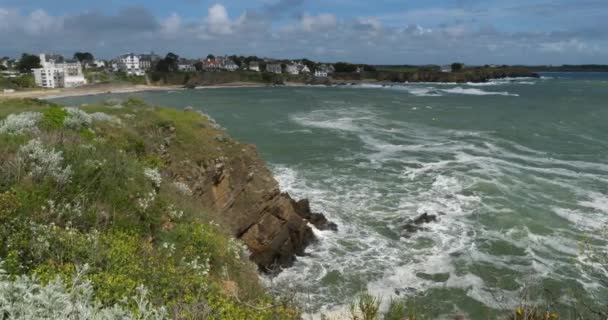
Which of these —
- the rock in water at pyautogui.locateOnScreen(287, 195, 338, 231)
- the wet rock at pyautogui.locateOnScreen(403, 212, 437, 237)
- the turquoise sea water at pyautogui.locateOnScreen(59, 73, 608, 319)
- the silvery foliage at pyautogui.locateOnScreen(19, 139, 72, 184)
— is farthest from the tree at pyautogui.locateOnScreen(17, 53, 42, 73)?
the silvery foliage at pyautogui.locateOnScreen(19, 139, 72, 184)

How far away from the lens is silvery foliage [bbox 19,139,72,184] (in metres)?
7.75

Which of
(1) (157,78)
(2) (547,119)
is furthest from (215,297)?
(1) (157,78)

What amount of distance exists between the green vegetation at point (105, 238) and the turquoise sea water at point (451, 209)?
2195 millimetres

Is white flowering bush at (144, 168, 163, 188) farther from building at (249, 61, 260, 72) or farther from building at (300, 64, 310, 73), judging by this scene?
building at (249, 61, 260, 72)

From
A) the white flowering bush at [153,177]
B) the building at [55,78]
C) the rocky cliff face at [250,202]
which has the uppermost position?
the building at [55,78]

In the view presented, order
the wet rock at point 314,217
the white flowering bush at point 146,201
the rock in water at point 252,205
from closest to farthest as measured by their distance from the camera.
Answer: the white flowering bush at point 146,201
the rock in water at point 252,205
the wet rock at point 314,217

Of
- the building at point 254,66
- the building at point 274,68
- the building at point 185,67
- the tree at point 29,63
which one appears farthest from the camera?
the building at point 254,66

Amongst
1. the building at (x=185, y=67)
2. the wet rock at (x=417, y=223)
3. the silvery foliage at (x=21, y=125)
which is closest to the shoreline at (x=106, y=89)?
the building at (x=185, y=67)

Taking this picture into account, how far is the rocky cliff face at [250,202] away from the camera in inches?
642

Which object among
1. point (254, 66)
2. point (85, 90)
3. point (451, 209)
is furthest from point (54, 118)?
point (254, 66)

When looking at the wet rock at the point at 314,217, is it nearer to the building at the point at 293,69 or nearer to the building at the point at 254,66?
the building at the point at 293,69

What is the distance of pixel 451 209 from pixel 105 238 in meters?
18.5

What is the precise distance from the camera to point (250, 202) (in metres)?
17.9

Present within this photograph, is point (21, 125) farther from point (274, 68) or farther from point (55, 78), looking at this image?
point (274, 68)
